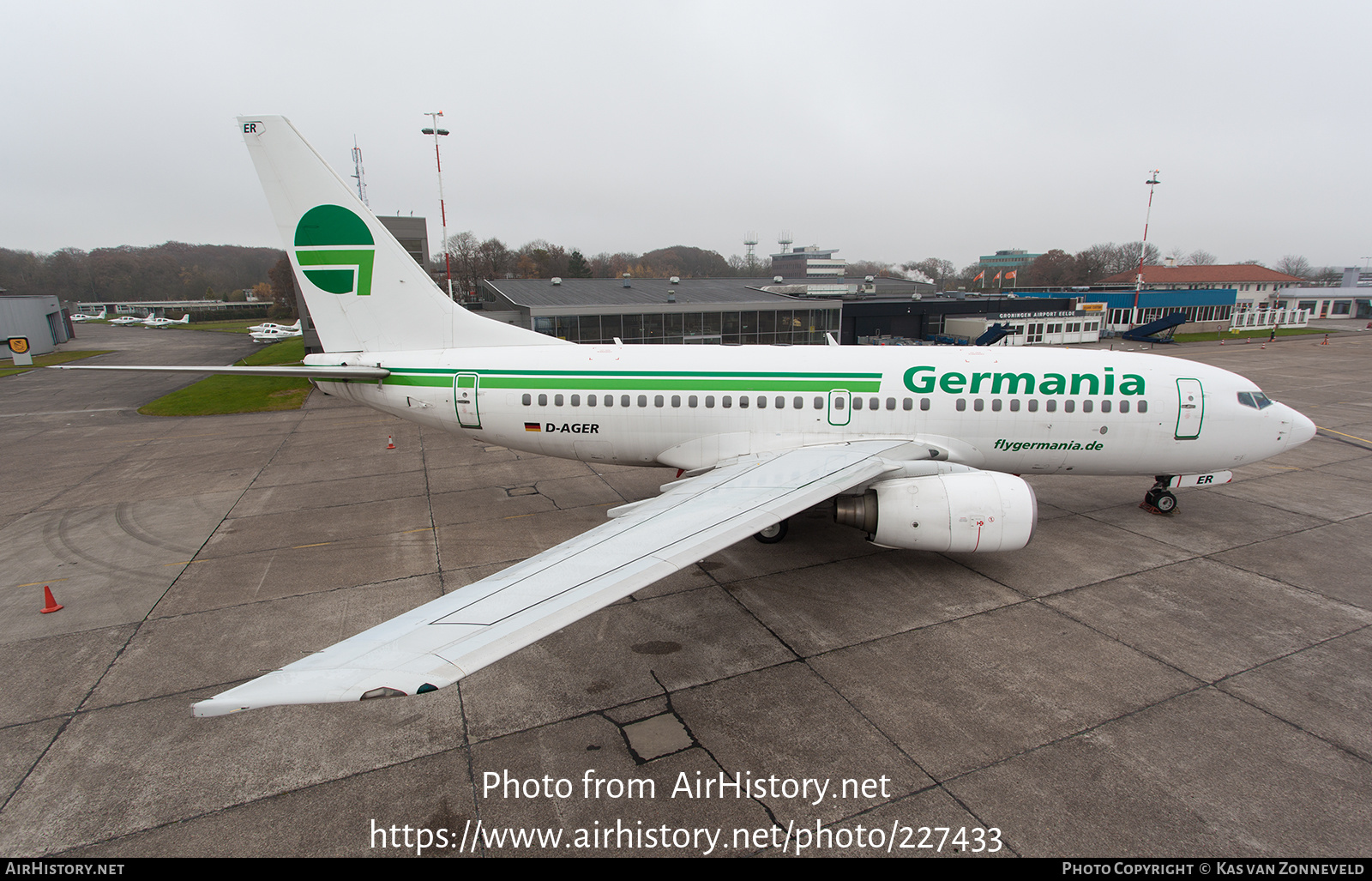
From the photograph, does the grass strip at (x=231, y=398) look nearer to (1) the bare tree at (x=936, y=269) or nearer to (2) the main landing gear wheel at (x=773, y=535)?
(2) the main landing gear wheel at (x=773, y=535)

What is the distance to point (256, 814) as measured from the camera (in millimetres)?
6719

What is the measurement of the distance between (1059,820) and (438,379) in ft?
46.2

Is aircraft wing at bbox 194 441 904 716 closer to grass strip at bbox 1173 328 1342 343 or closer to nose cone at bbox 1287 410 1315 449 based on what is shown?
nose cone at bbox 1287 410 1315 449

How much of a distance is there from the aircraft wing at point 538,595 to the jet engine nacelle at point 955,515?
799mm

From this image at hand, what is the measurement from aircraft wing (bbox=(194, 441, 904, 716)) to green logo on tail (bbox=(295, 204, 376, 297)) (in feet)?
31.6

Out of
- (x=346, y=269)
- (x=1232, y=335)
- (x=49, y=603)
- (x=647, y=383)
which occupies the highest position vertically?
(x=346, y=269)

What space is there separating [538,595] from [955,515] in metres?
8.30

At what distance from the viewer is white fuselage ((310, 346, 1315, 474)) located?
13.9 meters

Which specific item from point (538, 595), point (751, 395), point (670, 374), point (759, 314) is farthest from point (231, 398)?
point (538, 595)

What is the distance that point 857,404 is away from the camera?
14.0 metres

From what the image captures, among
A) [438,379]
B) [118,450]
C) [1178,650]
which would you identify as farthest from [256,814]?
[118,450]

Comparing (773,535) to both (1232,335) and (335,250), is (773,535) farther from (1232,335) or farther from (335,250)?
(1232,335)

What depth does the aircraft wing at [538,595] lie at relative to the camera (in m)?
4.52

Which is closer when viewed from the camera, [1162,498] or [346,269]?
[346,269]
